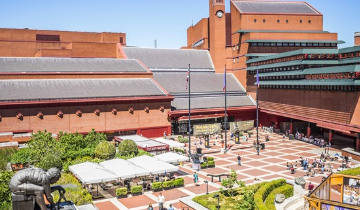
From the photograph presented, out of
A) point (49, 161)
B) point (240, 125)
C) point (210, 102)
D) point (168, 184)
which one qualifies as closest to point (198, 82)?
point (210, 102)

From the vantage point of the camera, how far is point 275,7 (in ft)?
244

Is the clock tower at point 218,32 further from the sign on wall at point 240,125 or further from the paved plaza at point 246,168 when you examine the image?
the sign on wall at point 240,125

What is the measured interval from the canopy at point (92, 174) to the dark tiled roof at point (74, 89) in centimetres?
1978

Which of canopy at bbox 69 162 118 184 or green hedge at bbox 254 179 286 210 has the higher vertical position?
canopy at bbox 69 162 118 184

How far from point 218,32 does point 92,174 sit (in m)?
51.7

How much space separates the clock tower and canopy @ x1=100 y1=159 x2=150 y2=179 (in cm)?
4516

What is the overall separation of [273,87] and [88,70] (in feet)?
98.9

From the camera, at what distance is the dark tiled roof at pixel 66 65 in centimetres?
5125

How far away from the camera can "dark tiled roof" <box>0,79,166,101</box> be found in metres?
45.9

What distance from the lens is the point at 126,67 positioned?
193 ft

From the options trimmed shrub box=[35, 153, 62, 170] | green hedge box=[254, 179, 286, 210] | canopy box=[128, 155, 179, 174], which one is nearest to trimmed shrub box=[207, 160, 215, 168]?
canopy box=[128, 155, 179, 174]

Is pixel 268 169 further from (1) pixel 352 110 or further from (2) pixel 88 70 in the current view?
(2) pixel 88 70

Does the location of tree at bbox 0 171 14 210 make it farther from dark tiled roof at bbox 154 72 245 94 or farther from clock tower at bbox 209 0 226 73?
clock tower at bbox 209 0 226 73

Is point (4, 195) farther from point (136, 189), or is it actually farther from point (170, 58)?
point (170, 58)
